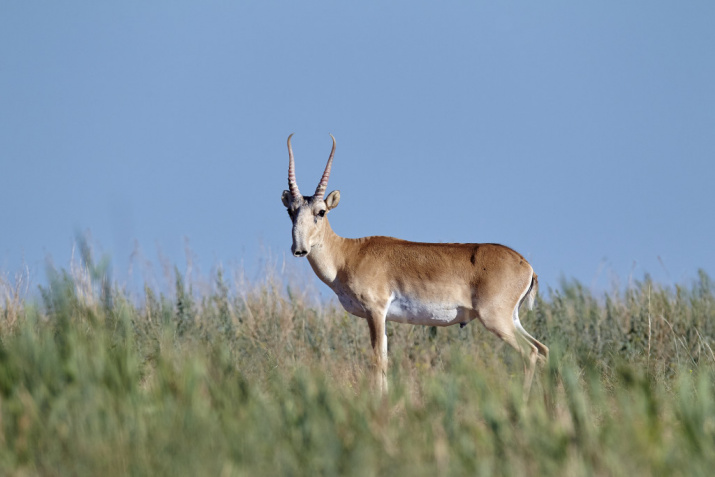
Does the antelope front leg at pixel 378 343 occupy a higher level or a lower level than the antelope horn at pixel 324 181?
lower

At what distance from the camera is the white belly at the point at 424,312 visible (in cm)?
1144

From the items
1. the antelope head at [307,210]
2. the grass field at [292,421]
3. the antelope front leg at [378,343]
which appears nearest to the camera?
the grass field at [292,421]

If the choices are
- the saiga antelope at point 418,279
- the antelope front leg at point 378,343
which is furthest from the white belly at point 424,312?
the antelope front leg at point 378,343

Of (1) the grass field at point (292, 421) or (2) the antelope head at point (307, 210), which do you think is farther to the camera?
(2) the antelope head at point (307, 210)

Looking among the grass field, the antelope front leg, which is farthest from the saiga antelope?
→ the grass field

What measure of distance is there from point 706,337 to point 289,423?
30.7 feet

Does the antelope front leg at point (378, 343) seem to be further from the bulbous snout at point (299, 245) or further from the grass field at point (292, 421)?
the grass field at point (292, 421)

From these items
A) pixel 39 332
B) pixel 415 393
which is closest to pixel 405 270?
pixel 415 393

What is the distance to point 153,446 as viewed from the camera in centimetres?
589

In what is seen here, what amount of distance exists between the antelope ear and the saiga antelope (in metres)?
0.03

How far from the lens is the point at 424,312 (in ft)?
37.5

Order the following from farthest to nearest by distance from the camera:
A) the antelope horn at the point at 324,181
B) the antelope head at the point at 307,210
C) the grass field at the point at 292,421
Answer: the antelope horn at the point at 324,181
the antelope head at the point at 307,210
the grass field at the point at 292,421

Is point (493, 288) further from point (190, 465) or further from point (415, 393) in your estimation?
point (190, 465)

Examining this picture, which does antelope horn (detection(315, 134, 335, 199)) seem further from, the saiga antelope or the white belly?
the white belly
